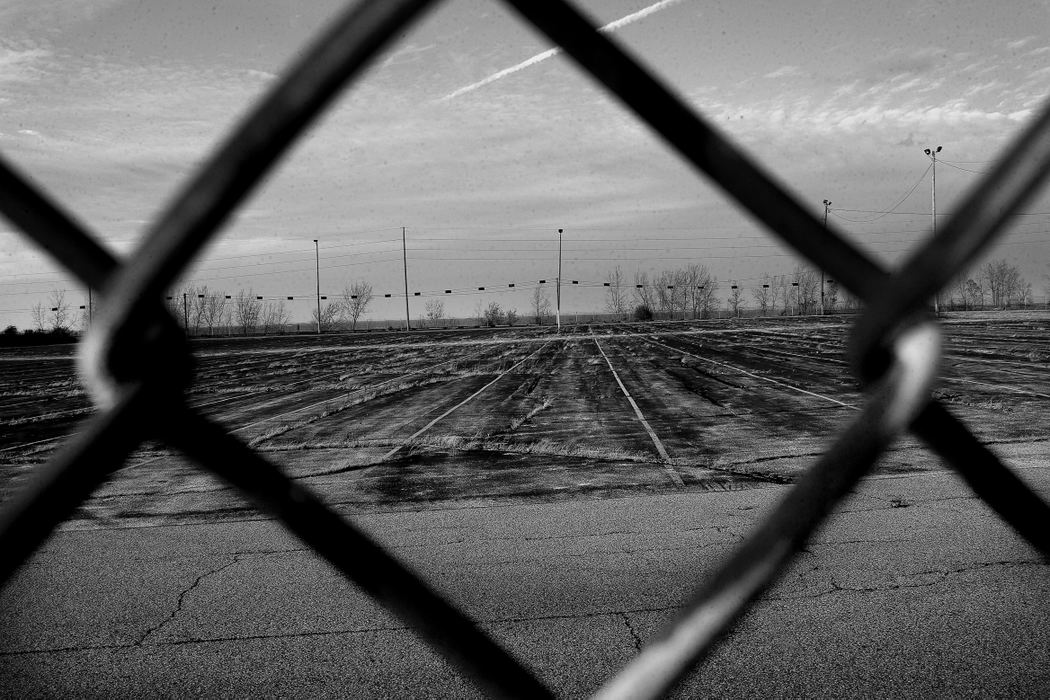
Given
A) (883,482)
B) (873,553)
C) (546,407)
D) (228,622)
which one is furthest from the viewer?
(546,407)

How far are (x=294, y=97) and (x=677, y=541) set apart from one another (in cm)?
504

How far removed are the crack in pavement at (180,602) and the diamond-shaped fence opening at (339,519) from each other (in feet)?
12.1

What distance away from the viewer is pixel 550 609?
13.8ft

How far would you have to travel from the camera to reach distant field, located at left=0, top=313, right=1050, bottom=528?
7.80 meters

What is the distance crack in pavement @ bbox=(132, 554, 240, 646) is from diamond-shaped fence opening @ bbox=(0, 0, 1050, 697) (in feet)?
12.1

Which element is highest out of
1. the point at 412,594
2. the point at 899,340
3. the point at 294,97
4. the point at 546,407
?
the point at 294,97

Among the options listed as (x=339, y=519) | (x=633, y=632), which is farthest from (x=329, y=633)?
(x=339, y=519)

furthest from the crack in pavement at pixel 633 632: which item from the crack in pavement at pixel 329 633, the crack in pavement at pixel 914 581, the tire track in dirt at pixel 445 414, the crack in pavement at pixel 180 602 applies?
the tire track in dirt at pixel 445 414

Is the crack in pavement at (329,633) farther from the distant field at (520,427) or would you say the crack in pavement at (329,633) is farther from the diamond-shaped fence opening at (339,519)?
the diamond-shaped fence opening at (339,519)

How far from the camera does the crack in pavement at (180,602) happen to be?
4.02m

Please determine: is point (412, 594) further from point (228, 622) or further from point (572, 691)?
point (228, 622)

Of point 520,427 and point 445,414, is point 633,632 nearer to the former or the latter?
point 520,427

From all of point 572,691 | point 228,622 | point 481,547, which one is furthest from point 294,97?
point 481,547

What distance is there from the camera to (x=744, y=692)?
3295mm
